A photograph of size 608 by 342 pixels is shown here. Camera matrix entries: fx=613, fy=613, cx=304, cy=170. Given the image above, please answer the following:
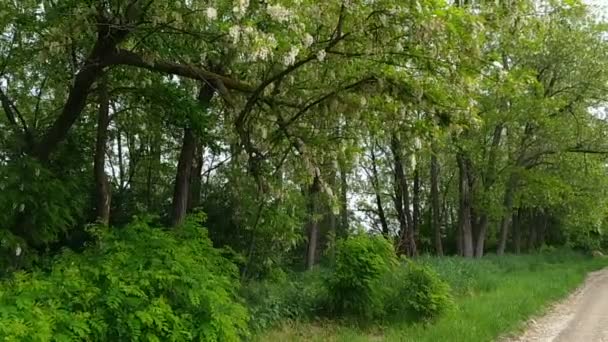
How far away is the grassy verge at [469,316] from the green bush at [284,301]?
300 mm

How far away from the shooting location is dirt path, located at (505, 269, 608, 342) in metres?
11.2

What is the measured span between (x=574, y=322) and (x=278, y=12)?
10.0 meters

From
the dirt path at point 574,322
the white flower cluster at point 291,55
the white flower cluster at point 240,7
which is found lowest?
the dirt path at point 574,322

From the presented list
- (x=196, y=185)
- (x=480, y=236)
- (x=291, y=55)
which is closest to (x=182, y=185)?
(x=196, y=185)

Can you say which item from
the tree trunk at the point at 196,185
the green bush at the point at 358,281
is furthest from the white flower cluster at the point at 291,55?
the tree trunk at the point at 196,185

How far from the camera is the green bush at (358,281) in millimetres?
11617

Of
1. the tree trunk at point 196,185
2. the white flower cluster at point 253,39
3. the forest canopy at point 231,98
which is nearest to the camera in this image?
the white flower cluster at point 253,39

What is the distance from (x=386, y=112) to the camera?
984cm

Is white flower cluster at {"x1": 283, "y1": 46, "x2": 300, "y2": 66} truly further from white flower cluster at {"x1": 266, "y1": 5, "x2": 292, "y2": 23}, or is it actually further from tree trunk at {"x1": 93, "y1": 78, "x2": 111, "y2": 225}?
tree trunk at {"x1": 93, "y1": 78, "x2": 111, "y2": 225}

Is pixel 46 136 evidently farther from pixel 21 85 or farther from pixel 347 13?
pixel 347 13

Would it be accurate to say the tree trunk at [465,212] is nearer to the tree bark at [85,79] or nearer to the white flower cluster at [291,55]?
the tree bark at [85,79]

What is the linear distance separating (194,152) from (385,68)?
6.89 meters

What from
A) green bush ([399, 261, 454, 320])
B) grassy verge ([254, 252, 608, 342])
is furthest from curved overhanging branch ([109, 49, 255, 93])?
green bush ([399, 261, 454, 320])

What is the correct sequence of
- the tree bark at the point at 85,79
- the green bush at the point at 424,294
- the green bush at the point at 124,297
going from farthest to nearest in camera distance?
the green bush at the point at 424,294, the tree bark at the point at 85,79, the green bush at the point at 124,297
